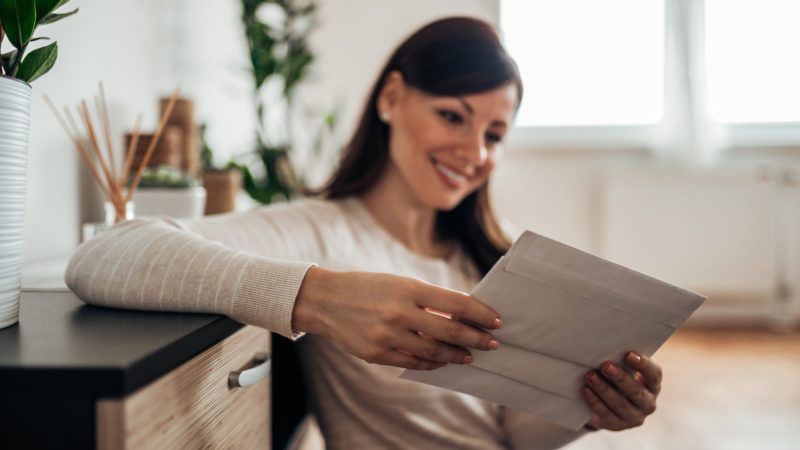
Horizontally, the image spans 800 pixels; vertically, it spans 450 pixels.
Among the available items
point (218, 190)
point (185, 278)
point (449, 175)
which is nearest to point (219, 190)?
point (218, 190)

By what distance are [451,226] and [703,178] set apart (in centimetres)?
268

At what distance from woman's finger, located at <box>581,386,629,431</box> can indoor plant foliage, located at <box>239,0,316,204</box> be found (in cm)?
159

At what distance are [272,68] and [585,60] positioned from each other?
220 cm

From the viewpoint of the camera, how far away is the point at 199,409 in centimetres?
48

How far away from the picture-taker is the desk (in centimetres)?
36

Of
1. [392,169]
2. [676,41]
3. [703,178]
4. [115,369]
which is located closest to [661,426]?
[392,169]

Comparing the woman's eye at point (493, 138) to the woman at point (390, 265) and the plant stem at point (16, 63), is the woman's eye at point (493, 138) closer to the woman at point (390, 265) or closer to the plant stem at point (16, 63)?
the woman at point (390, 265)

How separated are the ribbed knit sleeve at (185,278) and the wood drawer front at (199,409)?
2.0 inches

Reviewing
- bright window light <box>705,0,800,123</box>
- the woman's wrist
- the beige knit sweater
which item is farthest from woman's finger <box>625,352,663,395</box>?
bright window light <box>705,0,800,123</box>

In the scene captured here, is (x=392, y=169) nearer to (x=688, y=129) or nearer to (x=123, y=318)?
(x=123, y=318)

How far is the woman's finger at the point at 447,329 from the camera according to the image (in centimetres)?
48

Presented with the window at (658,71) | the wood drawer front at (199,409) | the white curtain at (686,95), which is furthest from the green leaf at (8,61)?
the white curtain at (686,95)

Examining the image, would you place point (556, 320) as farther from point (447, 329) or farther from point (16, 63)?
point (16, 63)

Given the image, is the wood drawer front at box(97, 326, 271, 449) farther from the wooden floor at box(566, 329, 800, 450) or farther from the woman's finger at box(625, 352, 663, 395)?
the wooden floor at box(566, 329, 800, 450)
